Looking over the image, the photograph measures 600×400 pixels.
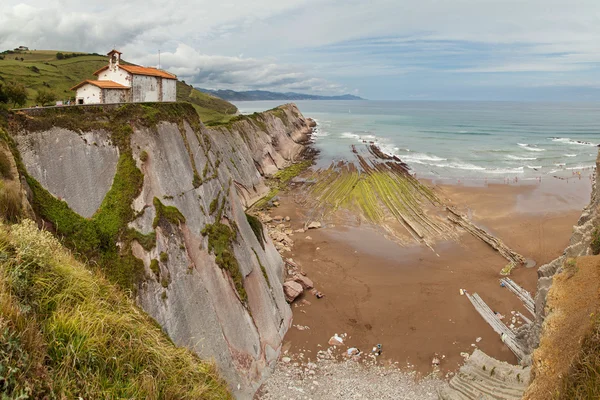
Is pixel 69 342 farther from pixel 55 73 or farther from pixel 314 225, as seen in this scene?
pixel 55 73

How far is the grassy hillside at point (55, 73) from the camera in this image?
72062mm

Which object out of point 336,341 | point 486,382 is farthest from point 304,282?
point 486,382

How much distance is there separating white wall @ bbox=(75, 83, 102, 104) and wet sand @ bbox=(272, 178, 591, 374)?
19.4 m

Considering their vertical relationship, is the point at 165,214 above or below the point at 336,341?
above

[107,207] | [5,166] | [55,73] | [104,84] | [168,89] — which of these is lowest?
[107,207]

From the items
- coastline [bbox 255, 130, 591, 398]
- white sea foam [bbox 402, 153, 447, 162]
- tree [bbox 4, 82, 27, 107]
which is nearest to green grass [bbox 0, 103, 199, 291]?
coastline [bbox 255, 130, 591, 398]

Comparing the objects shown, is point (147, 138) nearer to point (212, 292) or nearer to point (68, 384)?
point (212, 292)

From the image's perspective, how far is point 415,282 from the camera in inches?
1123

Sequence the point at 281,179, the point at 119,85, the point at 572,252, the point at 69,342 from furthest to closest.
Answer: the point at 281,179 < the point at 119,85 < the point at 572,252 < the point at 69,342

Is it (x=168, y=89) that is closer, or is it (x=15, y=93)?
(x=15, y=93)

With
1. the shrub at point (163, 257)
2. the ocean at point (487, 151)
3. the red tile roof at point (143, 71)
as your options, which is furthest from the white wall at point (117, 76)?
the ocean at point (487, 151)

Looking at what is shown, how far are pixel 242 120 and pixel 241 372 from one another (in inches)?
2115

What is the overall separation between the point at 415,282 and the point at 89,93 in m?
27.5

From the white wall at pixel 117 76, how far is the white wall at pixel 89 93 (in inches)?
85.5
